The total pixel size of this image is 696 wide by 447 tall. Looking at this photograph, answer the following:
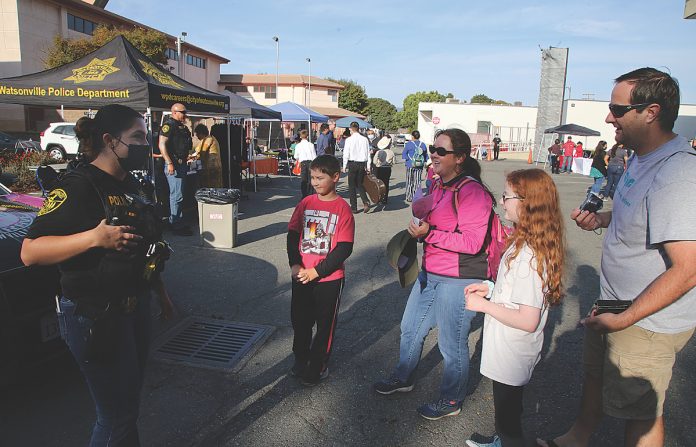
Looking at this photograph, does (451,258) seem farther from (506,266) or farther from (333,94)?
(333,94)

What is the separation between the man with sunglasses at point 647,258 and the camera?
1915 mm

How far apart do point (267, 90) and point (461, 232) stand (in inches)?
2562

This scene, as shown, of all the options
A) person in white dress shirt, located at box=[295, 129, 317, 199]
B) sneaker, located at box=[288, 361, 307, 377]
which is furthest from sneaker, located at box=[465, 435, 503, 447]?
person in white dress shirt, located at box=[295, 129, 317, 199]

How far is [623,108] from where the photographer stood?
7.07 feet

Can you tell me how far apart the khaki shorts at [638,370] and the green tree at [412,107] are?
91.6m

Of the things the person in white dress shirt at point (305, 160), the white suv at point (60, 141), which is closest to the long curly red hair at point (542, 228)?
the person in white dress shirt at point (305, 160)

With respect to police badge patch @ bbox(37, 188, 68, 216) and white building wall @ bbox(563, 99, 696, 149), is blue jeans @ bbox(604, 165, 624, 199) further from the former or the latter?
white building wall @ bbox(563, 99, 696, 149)

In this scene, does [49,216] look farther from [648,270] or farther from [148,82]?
[148,82]

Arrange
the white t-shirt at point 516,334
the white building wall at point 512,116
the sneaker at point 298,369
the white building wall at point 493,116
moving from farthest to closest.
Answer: the white building wall at point 493,116
the white building wall at point 512,116
the sneaker at point 298,369
the white t-shirt at point 516,334

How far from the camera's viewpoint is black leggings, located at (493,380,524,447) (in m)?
2.44

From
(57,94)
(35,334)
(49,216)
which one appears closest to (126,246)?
(49,216)

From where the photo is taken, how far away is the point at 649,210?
2.00 meters

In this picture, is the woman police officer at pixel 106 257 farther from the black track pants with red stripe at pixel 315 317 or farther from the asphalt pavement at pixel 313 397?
the black track pants with red stripe at pixel 315 317

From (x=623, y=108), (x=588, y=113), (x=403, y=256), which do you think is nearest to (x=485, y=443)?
(x=403, y=256)
